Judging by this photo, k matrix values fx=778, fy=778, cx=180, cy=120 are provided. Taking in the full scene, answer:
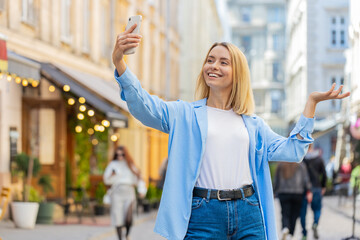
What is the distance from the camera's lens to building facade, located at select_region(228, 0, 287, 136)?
7975 centimetres

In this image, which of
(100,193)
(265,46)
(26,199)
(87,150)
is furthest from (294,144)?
(265,46)

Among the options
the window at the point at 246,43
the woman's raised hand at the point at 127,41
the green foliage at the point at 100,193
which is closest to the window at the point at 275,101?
the window at the point at 246,43

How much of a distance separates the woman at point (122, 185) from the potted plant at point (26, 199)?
7.68ft

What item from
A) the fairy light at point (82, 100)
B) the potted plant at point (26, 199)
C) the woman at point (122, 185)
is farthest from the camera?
the fairy light at point (82, 100)

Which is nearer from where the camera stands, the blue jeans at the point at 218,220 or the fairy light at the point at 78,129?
the blue jeans at the point at 218,220

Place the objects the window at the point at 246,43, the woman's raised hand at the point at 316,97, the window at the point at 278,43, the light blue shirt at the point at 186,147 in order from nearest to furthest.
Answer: the light blue shirt at the point at 186,147 → the woman's raised hand at the point at 316,97 → the window at the point at 278,43 → the window at the point at 246,43

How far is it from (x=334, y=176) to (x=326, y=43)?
9.39 metres

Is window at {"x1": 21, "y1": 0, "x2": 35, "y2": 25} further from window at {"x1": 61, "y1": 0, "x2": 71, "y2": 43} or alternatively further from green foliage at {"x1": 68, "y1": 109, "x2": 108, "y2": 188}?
green foliage at {"x1": 68, "y1": 109, "x2": 108, "y2": 188}

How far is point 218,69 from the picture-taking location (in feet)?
13.5

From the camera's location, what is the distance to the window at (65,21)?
19.5 metres

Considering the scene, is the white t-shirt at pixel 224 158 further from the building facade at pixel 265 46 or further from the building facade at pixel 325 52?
the building facade at pixel 265 46

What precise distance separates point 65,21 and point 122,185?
323 inches

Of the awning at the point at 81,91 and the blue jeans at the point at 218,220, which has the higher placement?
the awning at the point at 81,91

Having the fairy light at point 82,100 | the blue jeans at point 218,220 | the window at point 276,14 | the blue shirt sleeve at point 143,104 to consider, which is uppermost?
the window at point 276,14
